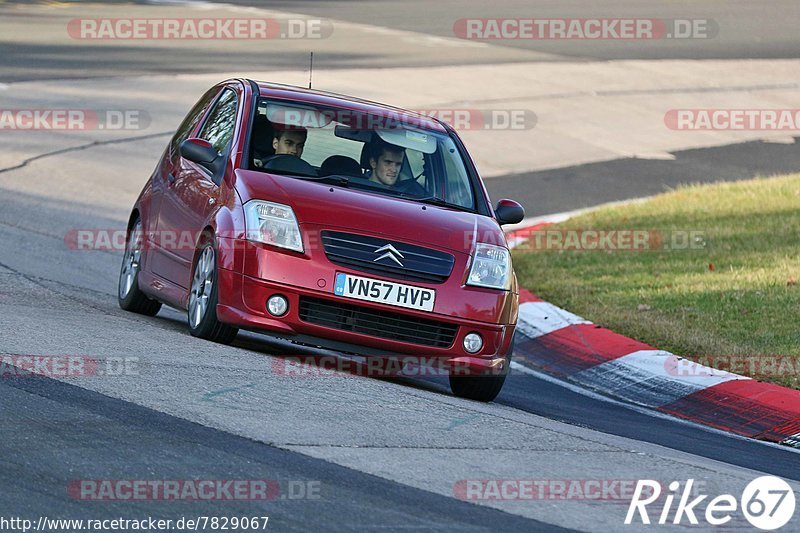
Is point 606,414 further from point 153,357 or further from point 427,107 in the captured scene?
point 427,107

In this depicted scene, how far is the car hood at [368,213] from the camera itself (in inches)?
326

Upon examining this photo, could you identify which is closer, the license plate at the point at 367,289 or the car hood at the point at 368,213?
the license plate at the point at 367,289

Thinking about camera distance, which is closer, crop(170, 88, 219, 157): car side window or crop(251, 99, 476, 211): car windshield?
crop(251, 99, 476, 211): car windshield

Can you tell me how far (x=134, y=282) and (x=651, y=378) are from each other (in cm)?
354

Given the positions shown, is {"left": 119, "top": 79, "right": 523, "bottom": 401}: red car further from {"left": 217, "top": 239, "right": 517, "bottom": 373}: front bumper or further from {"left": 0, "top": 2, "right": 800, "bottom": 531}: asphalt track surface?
{"left": 0, "top": 2, "right": 800, "bottom": 531}: asphalt track surface

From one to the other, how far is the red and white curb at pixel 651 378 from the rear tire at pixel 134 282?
2.72m

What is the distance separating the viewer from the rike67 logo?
579 cm

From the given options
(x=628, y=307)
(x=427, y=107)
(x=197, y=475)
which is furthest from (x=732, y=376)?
(x=427, y=107)

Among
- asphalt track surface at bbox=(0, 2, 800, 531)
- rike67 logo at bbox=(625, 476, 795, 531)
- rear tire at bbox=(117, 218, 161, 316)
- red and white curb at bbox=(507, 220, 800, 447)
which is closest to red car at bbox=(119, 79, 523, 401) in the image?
asphalt track surface at bbox=(0, 2, 800, 531)

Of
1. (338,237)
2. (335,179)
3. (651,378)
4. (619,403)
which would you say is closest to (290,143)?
(335,179)

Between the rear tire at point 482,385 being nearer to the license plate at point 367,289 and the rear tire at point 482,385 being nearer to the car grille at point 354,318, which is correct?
the car grille at point 354,318

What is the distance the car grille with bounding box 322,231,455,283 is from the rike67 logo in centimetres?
231

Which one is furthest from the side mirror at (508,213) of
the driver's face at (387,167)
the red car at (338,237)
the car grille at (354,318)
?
the car grille at (354,318)

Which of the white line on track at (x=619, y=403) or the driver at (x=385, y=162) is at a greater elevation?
the driver at (x=385, y=162)
